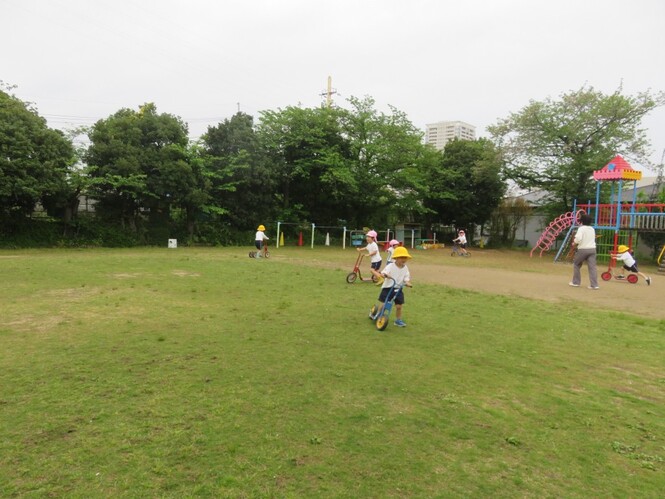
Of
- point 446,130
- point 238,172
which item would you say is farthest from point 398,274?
point 446,130

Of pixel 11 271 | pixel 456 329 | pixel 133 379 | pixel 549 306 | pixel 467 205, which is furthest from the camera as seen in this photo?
pixel 467 205

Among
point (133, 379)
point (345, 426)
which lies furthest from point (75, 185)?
point (345, 426)

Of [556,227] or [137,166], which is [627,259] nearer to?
[556,227]

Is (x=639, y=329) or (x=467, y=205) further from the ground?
(x=467, y=205)

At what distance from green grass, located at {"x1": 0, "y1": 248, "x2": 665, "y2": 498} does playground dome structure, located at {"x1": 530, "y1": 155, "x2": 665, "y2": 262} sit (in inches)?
563

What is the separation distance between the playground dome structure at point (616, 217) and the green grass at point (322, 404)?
14309 mm

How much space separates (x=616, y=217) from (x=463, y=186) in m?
13.8

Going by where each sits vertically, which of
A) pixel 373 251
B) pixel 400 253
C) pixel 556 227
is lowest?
pixel 373 251

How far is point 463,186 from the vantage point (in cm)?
3275

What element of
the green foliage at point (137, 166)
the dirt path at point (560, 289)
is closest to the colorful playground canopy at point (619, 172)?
the dirt path at point (560, 289)

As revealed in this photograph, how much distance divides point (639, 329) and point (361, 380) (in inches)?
208

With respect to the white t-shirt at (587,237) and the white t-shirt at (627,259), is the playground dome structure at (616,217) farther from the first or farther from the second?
the white t-shirt at (587,237)

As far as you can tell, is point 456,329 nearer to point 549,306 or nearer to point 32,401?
point 549,306

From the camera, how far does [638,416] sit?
12.2ft
